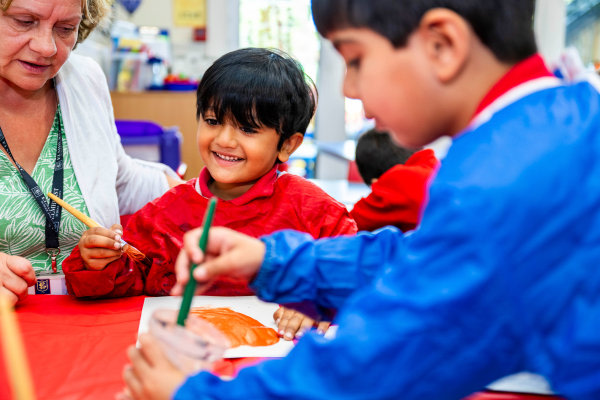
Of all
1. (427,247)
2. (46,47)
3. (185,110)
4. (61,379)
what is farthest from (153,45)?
(427,247)

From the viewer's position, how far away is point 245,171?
1.29 m

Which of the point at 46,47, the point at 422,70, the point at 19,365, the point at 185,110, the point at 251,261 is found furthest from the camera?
the point at 185,110

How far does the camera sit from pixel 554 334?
0.51 meters

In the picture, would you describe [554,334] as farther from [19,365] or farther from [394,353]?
[19,365]

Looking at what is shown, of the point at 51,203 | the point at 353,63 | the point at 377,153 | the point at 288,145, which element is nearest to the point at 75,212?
the point at 51,203

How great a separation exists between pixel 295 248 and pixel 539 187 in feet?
1.15

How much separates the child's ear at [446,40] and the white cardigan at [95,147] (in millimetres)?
974

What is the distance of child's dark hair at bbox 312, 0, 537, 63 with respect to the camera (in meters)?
0.60

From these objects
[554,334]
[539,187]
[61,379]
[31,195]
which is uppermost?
[539,187]

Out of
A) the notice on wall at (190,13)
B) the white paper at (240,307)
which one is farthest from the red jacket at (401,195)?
the notice on wall at (190,13)

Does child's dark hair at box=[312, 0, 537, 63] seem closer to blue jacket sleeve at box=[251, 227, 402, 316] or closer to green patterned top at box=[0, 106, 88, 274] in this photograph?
blue jacket sleeve at box=[251, 227, 402, 316]

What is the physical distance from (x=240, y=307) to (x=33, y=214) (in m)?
0.53

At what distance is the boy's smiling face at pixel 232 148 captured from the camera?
1.28 meters

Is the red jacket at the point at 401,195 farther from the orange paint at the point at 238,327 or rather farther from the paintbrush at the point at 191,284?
the paintbrush at the point at 191,284
